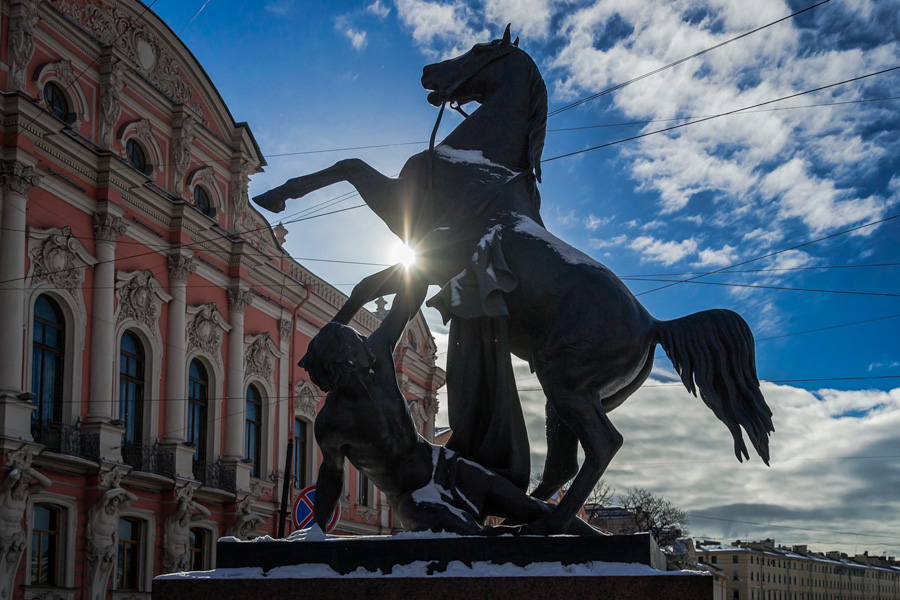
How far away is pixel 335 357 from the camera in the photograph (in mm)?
4262

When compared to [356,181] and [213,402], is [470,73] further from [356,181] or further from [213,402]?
[213,402]

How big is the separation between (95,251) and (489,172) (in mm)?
16971

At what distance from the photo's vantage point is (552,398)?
4480 mm

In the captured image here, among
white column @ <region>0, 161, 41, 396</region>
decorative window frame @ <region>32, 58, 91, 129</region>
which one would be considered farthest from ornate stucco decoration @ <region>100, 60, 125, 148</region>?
white column @ <region>0, 161, 41, 396</region>

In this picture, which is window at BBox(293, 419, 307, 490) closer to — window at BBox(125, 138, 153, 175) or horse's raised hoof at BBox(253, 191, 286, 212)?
window at BBox(125, 138, 153, 175)

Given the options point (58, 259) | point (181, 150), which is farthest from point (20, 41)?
point (181, 150)

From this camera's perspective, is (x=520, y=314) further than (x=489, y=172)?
No

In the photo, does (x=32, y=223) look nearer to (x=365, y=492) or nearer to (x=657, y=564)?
(x=365, y=492)

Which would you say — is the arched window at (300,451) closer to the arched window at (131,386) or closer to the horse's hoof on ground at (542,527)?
the arched window at (131,386)

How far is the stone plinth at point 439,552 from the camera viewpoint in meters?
3.88

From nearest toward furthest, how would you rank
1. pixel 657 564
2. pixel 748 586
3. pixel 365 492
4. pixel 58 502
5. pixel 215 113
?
Answer: pixel 657 564 < pixel 58 502 < pixel 215 113 < pixel 365 492 < pixel 748 586

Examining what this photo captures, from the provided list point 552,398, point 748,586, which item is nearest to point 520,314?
point 552,398

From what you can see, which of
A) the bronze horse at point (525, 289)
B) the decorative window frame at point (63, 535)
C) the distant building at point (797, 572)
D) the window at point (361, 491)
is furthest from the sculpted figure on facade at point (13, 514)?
the distant building at point (797, 572)

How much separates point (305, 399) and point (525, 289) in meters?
23.7
